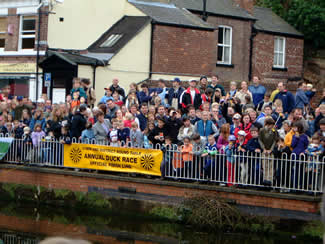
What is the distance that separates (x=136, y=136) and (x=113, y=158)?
2.80 feet

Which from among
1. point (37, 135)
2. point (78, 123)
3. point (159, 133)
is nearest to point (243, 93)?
point (159, 133)

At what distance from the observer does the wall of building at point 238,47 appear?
3167cm

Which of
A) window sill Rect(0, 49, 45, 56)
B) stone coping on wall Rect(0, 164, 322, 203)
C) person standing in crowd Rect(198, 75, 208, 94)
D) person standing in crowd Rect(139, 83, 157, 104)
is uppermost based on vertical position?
window sill Rect(0, 49, 45, 56)

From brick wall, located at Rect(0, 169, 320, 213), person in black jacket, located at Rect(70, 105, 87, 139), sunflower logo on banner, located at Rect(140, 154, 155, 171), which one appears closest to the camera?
brick wall, located at Rect(0, 169, 320, 213)

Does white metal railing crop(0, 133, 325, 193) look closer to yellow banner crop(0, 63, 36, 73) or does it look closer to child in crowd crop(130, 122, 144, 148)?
child in crowd crop(130, 122, 144, 148)

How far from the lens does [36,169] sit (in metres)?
17.9

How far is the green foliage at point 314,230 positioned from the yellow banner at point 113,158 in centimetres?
406

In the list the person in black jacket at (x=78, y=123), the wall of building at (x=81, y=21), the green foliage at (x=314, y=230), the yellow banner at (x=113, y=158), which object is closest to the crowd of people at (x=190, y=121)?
the person in black jacket at (x=78, y=123)

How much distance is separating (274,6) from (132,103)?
20.8 meters

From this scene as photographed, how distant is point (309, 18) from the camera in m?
34.1

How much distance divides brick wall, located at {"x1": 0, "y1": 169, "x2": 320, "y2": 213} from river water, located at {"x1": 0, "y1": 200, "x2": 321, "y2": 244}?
69 centimetres

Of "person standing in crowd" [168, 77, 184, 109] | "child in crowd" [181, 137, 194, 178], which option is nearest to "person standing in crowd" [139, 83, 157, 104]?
"person standing in crowd" [168, 77, 184, 109]

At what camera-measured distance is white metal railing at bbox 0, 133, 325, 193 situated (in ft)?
44.7

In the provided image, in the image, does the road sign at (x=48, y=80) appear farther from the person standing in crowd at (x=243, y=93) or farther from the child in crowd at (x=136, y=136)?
the person standing in crowd at (x=243, y=93)
